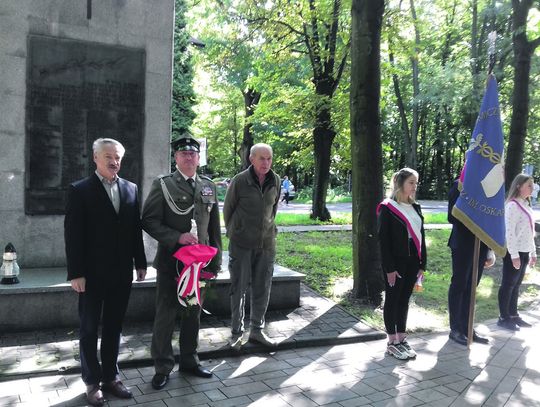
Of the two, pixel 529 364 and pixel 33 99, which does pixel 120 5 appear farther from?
pixel 529 364

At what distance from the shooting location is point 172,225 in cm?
439

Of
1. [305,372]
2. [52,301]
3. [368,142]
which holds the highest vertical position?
[368,142]

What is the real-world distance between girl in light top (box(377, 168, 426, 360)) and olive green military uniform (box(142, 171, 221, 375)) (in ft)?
6.34

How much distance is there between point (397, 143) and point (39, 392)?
144 ft

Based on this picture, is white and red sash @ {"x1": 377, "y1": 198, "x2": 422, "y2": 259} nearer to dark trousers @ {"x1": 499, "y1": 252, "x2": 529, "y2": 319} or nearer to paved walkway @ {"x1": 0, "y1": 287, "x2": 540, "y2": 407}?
paved walkway @ {"x1": 0, "y1": 287, "x2": 540, "y2": 407}

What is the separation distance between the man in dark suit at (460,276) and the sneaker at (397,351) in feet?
3.29

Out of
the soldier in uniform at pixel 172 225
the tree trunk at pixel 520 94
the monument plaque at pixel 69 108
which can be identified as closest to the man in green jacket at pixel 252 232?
the soldier in uniform at pixel 172 225

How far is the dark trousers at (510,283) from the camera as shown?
6.52 m

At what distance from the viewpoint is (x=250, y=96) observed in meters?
31.8

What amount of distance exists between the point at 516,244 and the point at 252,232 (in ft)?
11.9

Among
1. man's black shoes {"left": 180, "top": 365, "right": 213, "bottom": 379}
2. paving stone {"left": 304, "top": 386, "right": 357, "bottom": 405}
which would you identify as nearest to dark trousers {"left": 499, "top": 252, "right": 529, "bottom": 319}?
paving stone {"left": 304, "top": 386, "right": 357, "bottom": 405}

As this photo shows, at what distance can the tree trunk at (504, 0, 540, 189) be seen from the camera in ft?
42.9

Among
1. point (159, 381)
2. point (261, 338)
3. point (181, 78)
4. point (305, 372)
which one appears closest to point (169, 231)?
point (159, 381)

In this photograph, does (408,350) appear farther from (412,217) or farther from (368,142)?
(368,142)
